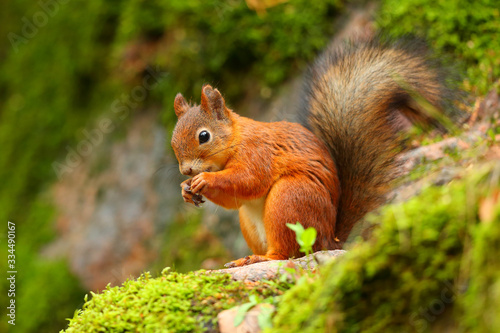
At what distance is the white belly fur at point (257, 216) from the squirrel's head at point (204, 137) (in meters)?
0.24

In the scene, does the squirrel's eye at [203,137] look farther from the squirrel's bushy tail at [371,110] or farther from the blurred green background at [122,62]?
the blurred green background at [122,62]

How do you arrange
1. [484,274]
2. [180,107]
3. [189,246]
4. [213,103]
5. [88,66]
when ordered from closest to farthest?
[484,274], [213,103], [180,107], [189,246], [88,66]

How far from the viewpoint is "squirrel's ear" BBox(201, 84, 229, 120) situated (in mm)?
2531

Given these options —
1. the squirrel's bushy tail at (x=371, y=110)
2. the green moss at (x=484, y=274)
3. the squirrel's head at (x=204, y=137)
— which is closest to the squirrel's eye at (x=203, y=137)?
the squirrel's head at (x=204, y=137)

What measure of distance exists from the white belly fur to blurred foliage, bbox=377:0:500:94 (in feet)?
5.24

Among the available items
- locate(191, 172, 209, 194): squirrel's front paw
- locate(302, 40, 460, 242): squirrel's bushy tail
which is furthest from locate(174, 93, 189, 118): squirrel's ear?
locate(302, 40, 460, 242): squirrel's bushy tail

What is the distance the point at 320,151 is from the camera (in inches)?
95.1

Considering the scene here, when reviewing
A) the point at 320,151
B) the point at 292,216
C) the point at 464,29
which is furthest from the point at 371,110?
the point at 464,29

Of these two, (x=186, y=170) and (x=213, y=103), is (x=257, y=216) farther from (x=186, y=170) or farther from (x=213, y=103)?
(x=213, y=103)

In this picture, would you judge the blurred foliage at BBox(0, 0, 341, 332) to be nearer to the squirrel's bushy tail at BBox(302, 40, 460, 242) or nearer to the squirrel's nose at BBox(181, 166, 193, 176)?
the squirrel's bushy tail at BBox(302, 40, 460, 242)

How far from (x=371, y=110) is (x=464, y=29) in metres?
1.60

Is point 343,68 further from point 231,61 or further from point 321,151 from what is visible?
point 231,61

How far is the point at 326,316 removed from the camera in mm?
1231

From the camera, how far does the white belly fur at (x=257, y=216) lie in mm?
2396
